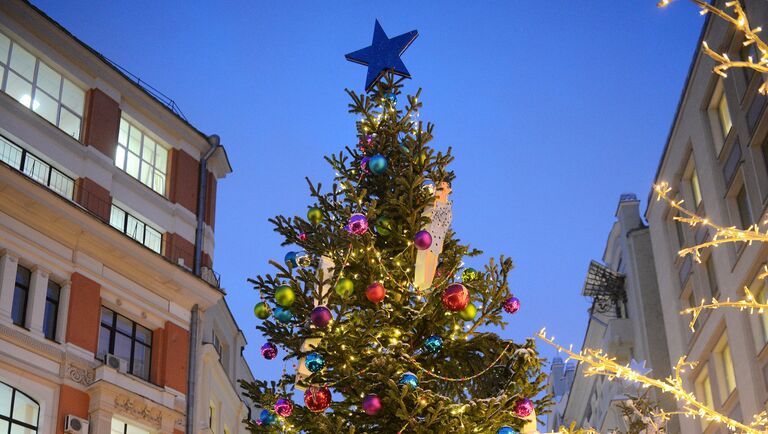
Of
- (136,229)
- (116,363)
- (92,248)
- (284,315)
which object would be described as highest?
(136,229)

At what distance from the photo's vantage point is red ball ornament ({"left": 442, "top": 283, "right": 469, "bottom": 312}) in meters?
10.6

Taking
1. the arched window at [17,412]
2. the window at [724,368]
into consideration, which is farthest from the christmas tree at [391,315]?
the window at [724,368]

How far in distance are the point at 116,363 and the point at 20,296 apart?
241cm

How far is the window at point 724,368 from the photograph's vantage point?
24.2 metres

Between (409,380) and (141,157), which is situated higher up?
(141,157)

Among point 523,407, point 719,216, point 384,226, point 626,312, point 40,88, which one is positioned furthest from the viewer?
point 626,312

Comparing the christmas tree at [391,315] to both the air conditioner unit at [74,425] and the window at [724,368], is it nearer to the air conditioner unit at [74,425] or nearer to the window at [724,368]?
the air conditioner unit at [74,425]

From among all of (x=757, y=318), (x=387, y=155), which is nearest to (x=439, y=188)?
(x=387, y=155)

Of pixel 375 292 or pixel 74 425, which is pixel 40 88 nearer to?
pixel 74 425

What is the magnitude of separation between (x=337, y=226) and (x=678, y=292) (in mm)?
18870

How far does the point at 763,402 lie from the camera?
2112cm

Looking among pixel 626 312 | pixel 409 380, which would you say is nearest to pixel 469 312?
pixel 409 380

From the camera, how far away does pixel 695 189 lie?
27.5m

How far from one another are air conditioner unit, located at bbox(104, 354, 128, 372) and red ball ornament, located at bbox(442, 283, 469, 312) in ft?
34.3
